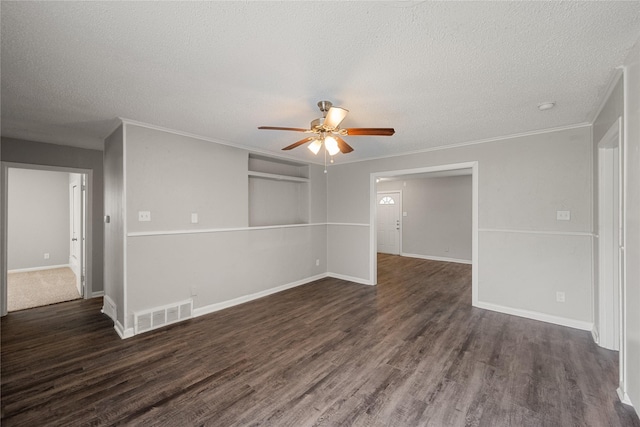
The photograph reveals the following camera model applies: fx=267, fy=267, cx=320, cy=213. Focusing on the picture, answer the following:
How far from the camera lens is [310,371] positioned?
2.35 m

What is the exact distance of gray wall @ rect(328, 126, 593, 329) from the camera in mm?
3184

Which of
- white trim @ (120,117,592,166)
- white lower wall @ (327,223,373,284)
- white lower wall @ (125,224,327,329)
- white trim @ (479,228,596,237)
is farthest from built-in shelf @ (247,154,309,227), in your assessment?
white trim @ (479,228,596,237)

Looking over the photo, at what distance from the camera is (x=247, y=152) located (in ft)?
13.8

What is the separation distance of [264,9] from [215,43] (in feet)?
1.44

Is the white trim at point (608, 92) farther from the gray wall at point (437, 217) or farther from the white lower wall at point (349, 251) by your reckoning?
the gray wall at point (437, 217)

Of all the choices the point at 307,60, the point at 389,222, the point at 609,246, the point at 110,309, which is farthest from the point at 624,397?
the point at 389,222

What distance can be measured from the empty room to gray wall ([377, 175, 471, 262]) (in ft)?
7.60

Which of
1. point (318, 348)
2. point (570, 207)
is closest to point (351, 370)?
point (318, 348)

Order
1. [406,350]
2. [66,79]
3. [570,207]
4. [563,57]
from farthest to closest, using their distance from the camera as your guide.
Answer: [570,207] < [406,350] < [66,79] < [563,57]

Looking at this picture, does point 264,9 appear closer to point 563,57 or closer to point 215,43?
point 215,43

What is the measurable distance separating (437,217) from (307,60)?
22.4 feet

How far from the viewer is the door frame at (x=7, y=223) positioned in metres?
3.62

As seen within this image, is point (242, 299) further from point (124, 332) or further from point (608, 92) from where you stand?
point (608, 92)

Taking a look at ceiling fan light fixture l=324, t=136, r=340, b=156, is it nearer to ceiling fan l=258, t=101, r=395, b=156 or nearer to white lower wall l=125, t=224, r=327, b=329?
ceiling fan l=258, t=101, r=395, b=156
